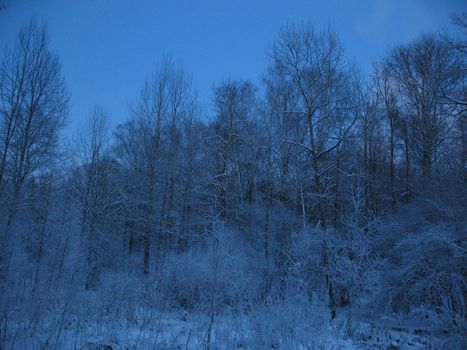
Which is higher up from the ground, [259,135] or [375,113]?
[375,113]

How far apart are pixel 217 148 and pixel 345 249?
11426mm

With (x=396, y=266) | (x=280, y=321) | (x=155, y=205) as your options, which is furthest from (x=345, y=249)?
(x=155, y=205)

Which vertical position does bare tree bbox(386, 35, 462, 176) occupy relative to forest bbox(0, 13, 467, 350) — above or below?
above

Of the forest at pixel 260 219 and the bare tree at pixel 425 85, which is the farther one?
A: the bare tree at pixel 425 85

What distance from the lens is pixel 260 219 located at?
15.5 m

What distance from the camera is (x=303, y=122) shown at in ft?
38.2

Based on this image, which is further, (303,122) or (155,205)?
(155,205)

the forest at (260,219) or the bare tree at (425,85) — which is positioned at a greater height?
the bare tree at (425,85)

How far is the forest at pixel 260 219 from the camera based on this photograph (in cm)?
612

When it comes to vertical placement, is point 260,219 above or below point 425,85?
below

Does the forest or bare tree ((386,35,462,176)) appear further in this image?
bare tree ((386,35,462,176))

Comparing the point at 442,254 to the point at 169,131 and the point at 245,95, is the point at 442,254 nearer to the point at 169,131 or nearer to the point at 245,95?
the point at 169,131

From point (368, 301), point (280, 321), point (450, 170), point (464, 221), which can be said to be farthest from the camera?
point (450, 170)

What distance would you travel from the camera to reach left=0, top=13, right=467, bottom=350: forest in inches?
241
